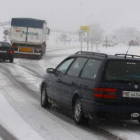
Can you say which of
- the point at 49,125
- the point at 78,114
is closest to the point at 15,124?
the point at 49,125

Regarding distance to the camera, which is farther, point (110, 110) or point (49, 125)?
point (49, 125)

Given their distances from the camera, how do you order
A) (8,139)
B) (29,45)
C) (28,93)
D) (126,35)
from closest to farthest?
(8,139), (28,93), (29,45), (126,35)

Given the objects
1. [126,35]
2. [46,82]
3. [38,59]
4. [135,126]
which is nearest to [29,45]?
[38,59]

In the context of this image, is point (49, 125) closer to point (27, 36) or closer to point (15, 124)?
point (15, 124)

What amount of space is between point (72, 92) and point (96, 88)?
98cm

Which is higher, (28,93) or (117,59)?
(117,59)

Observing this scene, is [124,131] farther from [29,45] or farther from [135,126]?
[29,45]

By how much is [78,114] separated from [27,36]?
26.9 meters

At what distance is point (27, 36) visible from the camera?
3512 centimetres

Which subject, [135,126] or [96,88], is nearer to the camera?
[96,88]

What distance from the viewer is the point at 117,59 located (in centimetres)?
855

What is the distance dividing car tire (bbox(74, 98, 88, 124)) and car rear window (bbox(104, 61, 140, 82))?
2.83 feet

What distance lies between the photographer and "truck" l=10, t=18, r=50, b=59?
34719 millimetres

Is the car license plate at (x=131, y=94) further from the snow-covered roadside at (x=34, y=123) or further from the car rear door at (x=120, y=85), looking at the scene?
the snow-covered roadside at (x=34, y=123)
